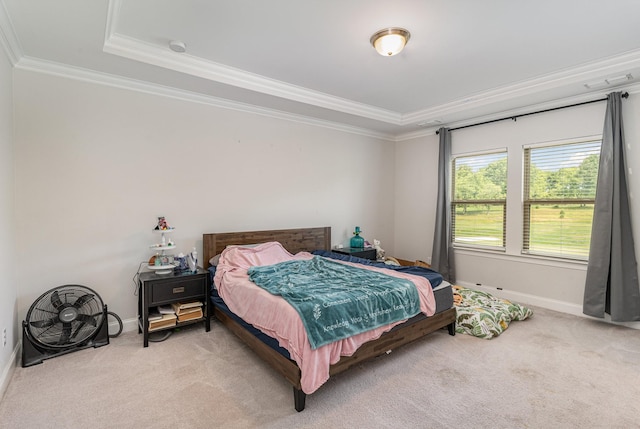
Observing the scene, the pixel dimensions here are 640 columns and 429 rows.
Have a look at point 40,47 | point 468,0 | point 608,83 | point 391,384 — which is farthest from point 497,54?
point 40,47

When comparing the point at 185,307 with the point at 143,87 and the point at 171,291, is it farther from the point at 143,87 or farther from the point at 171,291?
the point at 143,87

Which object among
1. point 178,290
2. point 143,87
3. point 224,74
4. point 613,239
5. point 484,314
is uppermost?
point 224,74

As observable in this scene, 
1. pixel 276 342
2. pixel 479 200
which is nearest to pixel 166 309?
pixel 276 342

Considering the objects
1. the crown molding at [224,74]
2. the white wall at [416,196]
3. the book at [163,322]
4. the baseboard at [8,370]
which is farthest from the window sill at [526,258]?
the baseboard at [8,370]

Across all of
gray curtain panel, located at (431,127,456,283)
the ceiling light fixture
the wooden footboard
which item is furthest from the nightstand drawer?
gray curtain panel, located at (431,127,456,283)

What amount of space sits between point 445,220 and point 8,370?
505cm

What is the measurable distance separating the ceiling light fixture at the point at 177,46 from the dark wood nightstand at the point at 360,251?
10.3 ft

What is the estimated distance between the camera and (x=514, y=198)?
14.1 feet

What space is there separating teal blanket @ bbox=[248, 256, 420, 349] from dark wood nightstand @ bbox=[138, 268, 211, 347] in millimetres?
558

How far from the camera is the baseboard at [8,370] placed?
218 centimetres

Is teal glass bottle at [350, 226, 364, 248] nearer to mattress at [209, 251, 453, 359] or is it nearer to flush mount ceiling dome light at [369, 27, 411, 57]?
mattress at [209, 251, 453, 359]

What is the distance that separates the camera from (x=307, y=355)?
1999 mm

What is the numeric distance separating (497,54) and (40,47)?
156 inches

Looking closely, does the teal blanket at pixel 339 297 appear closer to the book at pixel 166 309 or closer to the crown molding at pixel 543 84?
the book at pixel 166 309
